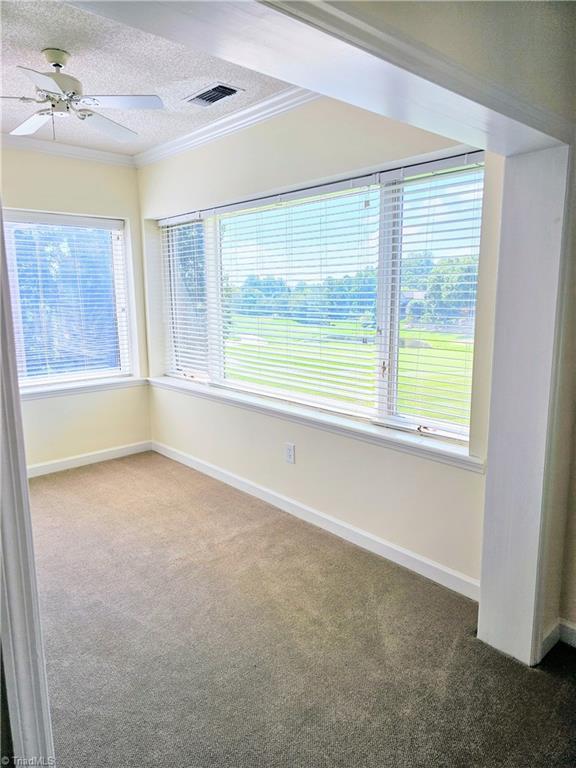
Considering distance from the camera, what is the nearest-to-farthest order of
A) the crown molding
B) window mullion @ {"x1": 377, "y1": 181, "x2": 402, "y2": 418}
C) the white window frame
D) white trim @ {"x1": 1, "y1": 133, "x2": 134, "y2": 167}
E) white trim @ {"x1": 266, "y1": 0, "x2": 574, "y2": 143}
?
white trim @ {"x1": 266, "y1": 0, "x2": 574, "y2": 143}
window mullion @ {"x1": 377, "y1": 181, "x2": 402, "y2": 418}
the crown molding
white trim @ {"x1": 1, "y1": 133, "x2": 134, "y2": 167}
the white window frame

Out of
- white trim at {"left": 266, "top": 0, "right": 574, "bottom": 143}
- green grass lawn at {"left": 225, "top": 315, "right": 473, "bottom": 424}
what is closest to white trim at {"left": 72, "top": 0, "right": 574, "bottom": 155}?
white trim at {"left": 266, "top": 0, "right": 574, "bottom": 143}

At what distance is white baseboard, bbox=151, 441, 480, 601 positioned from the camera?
250 cm

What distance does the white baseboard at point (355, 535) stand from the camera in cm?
250

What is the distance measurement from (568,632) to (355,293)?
1.94 meters

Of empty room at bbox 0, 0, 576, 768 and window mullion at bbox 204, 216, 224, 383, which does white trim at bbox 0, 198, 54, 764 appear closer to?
empty room at bbox 0, 0, 576, 768

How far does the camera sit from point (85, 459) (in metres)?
4.43

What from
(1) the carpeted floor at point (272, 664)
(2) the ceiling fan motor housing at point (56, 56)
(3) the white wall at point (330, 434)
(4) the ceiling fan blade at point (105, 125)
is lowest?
(1) the carpeted floor at point (272, 664)

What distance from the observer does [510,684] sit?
1898 millimetres

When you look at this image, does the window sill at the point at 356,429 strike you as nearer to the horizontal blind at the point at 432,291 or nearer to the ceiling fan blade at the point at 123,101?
the horizontal blind at the point at 432,291

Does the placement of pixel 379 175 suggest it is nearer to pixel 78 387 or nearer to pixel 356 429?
pixel 356 429

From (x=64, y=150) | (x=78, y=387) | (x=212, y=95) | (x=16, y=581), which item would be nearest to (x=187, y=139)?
(x=212, y=95)

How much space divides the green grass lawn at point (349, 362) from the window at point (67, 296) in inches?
53.5

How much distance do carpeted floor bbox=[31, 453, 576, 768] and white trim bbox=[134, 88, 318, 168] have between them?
2.59m

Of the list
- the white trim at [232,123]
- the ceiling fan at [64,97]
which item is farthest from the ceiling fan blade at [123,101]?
the white trim at [232,123]
